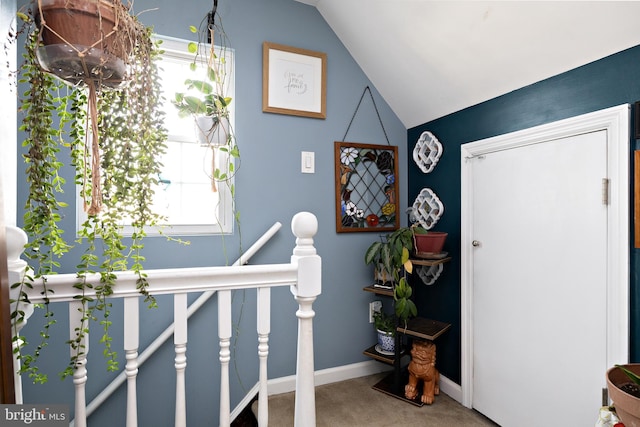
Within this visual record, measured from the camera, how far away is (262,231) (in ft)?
7.25

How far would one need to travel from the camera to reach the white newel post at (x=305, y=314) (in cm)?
113

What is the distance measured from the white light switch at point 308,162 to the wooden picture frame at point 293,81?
26cm

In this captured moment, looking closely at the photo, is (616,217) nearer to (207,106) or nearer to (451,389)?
(451,389)

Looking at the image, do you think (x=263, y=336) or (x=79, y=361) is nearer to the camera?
(x=79, y=361)

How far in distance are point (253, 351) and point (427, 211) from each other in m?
1.52

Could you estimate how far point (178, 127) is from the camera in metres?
2.07

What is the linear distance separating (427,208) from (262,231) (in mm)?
1178

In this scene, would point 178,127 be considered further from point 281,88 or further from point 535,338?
point 535,338

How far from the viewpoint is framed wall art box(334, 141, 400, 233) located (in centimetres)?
243

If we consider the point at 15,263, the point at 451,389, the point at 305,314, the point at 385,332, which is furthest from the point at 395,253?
the point at 15,263

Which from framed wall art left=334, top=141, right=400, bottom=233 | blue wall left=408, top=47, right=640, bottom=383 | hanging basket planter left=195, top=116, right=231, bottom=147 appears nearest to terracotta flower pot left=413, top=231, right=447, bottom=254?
blue wall left=408, top=47, right=640, bottom=383

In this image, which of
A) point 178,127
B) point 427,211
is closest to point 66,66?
point 178,127

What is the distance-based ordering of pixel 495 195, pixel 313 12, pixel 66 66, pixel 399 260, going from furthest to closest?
1. pixel 313 12
2. pixel 399 260
3. pixel 495 195
4. pixel 66 66

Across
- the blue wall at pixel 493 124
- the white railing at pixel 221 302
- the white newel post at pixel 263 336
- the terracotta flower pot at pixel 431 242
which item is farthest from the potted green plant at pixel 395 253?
the white newel post at pixel 263 336
